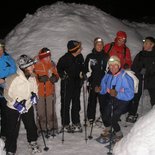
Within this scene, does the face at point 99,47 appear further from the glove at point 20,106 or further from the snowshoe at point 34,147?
the snowshoe at point 34,147

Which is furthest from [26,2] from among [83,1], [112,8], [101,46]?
[101,46]

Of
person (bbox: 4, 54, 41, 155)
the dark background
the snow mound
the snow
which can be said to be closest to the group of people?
person (bbox: 4, 54, 41, 155)

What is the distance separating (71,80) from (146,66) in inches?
84.4

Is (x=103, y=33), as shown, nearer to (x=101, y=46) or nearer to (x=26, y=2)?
(x=101, y=46)

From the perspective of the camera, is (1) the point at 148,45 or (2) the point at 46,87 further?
(1) the point at 148,45

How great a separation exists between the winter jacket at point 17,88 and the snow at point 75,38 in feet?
5.00

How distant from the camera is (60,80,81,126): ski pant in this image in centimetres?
833

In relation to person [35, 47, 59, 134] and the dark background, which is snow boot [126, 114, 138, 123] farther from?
the dark background

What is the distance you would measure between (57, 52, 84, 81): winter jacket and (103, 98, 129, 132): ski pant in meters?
1.23

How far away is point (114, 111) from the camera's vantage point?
7641mm

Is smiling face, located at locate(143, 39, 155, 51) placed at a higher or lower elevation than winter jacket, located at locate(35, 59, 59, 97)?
higher

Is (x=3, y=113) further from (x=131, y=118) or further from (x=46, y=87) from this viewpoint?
(x=131, y=118)

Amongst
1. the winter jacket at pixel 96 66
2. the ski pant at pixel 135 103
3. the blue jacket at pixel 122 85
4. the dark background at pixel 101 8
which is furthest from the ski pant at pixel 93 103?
the dark background at pixel 101 8

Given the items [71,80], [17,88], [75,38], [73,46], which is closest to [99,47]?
[73,46]
